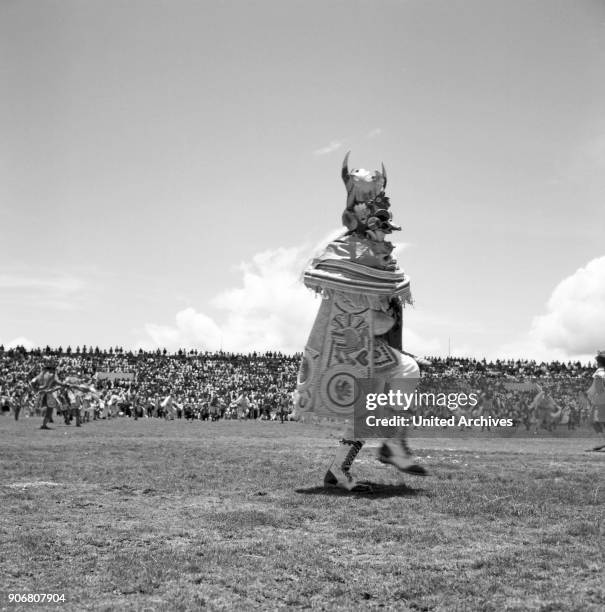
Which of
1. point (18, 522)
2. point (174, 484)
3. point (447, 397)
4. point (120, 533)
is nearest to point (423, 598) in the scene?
point (120, 533)

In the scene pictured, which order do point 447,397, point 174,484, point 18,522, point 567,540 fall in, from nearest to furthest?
point 567,540 < point 18,522 < point 174,484 < point 447,397

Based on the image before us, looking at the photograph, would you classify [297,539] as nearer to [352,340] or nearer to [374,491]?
[374,491]

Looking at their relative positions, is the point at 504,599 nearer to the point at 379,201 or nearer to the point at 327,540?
the point at 327,540

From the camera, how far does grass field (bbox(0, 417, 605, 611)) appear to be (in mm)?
3973

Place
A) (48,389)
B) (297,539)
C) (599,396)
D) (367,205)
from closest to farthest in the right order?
(297,539), (367,205), (599,396), (48,389)

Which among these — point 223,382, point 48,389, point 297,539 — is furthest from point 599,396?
point 223,382

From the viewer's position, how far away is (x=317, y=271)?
27.7 feet

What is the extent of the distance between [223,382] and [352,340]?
47.9m

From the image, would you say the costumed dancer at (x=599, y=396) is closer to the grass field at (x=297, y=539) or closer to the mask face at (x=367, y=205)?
the grass field at (x=297, y=539)

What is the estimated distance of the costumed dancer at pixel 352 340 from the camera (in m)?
8.22

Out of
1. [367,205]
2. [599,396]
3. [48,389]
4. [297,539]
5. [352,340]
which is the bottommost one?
[297,539]

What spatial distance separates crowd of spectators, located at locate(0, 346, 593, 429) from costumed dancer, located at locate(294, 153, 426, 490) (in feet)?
64.3

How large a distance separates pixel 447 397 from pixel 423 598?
25.9 metres

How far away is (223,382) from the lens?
5550cm
